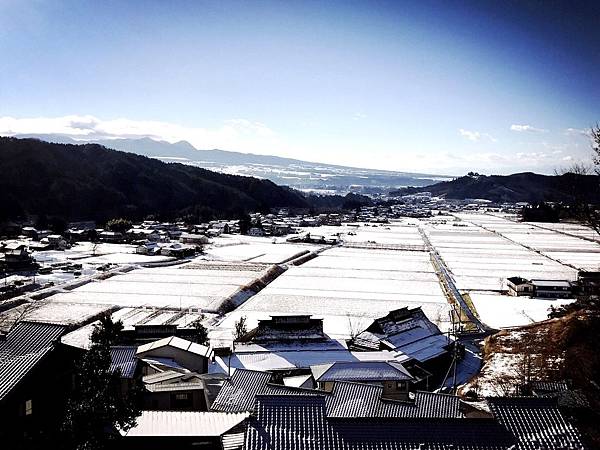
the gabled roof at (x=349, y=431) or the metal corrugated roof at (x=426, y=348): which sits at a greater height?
the gabled roof at (x=349, y=431)

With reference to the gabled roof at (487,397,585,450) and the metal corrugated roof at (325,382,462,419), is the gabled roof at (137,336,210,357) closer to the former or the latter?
the metal corrugated roof at (325,382,462,419)

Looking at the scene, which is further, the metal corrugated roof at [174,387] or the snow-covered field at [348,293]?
the snow-covered field at [348,293]

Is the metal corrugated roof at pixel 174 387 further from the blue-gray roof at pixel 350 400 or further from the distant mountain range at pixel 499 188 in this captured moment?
the distant mountain range at pixel 499 188

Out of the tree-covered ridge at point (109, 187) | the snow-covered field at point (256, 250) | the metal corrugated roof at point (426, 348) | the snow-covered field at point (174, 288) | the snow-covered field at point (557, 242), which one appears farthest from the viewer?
the tree-covered ridge at point (109, 187)

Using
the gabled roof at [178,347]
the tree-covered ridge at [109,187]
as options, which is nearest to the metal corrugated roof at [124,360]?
the gabled roof at [178,347]

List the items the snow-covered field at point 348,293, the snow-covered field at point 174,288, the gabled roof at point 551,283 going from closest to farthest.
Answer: the snow-covered field at point 348,293, the snow-covered field at point 174,288, the gabled roof at point 551,283

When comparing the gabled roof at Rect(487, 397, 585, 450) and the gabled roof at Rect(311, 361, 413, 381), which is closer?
the gabled roof at Rect(487, 397, 585, 450)

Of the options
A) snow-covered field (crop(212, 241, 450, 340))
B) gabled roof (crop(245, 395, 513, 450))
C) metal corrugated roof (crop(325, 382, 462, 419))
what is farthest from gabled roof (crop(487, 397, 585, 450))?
snow-covered field (crop(212, 241, 450, 340))

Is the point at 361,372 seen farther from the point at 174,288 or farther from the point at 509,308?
the point at 174,288
